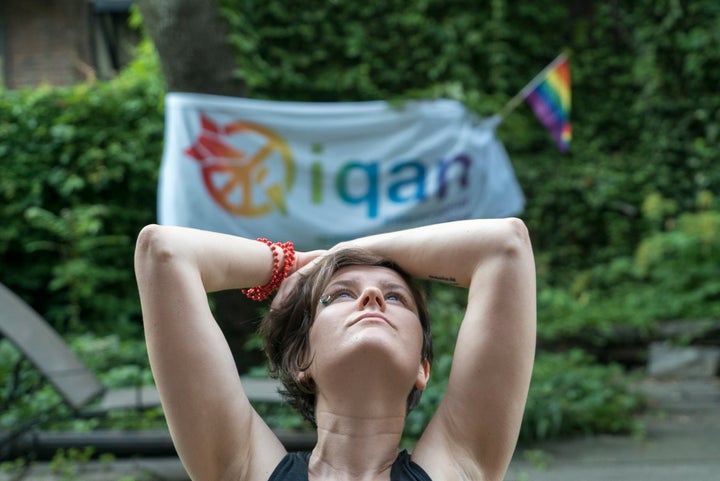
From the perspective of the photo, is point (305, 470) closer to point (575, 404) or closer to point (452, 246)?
point (452, 246)

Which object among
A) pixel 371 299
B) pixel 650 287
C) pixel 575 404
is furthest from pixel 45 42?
pixel 371 299

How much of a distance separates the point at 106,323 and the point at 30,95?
6.70 ft

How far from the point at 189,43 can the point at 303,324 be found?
3647 millimetres

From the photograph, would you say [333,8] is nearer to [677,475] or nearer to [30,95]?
[30,95]

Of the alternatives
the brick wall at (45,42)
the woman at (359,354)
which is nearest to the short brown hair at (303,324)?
the woman at (359,354)

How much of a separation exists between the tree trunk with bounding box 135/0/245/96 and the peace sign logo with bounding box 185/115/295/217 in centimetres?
37

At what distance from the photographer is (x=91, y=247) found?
713cm

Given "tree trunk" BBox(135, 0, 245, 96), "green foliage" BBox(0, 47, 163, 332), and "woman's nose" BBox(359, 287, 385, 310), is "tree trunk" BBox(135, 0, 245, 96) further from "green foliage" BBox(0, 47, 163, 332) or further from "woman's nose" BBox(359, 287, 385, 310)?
"woman's nose" BBox(359, 287, 385, 310)

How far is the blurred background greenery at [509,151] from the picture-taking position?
23.2 feet

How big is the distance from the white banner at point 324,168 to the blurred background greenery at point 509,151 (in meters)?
0.62

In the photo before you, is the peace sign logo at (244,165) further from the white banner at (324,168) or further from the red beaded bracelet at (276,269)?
the red beaded bracelet at (276,269)

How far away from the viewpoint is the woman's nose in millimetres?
1573

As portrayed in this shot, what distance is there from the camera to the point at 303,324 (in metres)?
1.72

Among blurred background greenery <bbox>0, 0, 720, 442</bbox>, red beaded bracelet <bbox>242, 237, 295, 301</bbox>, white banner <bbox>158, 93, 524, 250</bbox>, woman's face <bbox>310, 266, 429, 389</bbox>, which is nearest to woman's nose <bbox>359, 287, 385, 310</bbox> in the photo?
woman's face <bbox>310, 266, 429, 389</bbox>
